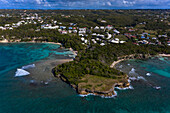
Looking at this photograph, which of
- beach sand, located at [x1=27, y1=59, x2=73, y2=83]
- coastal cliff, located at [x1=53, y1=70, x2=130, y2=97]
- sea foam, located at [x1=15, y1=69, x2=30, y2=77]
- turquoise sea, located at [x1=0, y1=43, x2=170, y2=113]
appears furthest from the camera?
sea foam, located at [x1=15, y1=69, x2=30, y2=77]

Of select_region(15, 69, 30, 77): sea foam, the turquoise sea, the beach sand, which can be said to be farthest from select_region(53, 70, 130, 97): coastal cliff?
select_region(15, 69, 30, 77): sea foam

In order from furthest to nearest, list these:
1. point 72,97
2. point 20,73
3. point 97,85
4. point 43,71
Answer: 1. point 43,71
2. point 20,73
3. point 97,85
4. point 72,97

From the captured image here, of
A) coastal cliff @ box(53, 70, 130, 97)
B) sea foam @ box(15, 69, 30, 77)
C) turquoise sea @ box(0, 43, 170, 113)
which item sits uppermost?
sea foam @ box(15, 69, 30, 77)

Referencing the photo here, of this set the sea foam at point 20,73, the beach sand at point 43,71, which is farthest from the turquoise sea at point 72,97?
the sea foam at point 20,73

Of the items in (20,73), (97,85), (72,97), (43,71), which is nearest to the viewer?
(72,97)

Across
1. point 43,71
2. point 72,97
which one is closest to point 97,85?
point 72,97

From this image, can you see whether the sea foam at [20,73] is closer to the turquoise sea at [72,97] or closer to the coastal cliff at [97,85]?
the turquoise sea at [72,97]

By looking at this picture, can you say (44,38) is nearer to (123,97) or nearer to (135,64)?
(135,64)

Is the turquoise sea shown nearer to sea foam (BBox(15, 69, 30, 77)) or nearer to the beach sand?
the beach sand

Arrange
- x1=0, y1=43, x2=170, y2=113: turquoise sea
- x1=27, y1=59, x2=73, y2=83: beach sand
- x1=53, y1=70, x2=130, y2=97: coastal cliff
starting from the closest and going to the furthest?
x1=0, y1=43, x2=170, y2=113: turquoise sea
x1=53, y1=70, x2=130, y2=97: coastal cliff
x1=27, y1=59, x2=73, y2=83: beach sand

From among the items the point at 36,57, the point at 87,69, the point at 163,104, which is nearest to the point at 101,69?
the point at 87,69

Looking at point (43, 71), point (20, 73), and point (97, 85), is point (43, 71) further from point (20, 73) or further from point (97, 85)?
point (97, 85)
